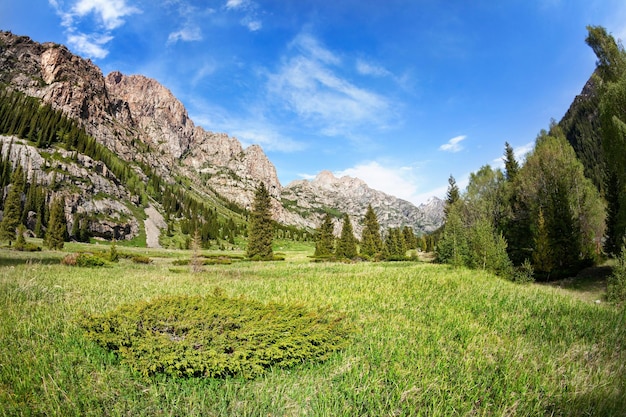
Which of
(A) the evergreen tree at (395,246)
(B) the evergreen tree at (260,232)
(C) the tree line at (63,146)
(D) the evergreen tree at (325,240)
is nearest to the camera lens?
(B) the evergreen tree at (260,232)

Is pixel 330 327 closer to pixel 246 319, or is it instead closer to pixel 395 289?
pixel 246 319

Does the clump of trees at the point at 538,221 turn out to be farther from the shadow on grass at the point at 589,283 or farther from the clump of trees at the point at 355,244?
the clump of trees at the point at 355,244

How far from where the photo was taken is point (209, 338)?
4.57m

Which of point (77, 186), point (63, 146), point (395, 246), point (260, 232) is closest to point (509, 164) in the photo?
point (395, 246)

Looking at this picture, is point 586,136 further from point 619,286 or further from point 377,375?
point 377,375

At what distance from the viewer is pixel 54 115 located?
444 feet

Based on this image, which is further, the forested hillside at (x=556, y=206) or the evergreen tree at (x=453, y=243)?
the evergreen tree at (x=453, y=243)

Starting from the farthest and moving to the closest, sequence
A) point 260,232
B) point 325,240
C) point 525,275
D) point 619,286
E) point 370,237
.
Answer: point 370,237, point 325,240, point 260,232, point 525,275, point 619,286

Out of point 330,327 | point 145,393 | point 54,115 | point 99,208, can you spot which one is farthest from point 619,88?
point 54,115

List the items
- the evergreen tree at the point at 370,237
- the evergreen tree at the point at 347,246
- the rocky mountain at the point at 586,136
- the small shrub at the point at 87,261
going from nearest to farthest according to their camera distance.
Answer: the small shrub at the point at 87,261, the evergreen tree at the point at 347,246, the evergreen tree at the point at 370,237, the rocky mountain at the point at 586,136

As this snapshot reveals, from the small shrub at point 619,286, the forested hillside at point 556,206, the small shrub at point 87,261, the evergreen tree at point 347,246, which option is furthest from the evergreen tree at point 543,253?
the small shrub at point 87,261

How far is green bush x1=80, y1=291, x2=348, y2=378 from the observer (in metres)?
4.19

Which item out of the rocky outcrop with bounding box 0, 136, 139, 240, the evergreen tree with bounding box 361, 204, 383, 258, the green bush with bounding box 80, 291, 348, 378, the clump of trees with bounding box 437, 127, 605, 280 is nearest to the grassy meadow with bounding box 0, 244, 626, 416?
the green bush with bounding box 80, 291, 348, 378

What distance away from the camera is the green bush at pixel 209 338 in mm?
4188
